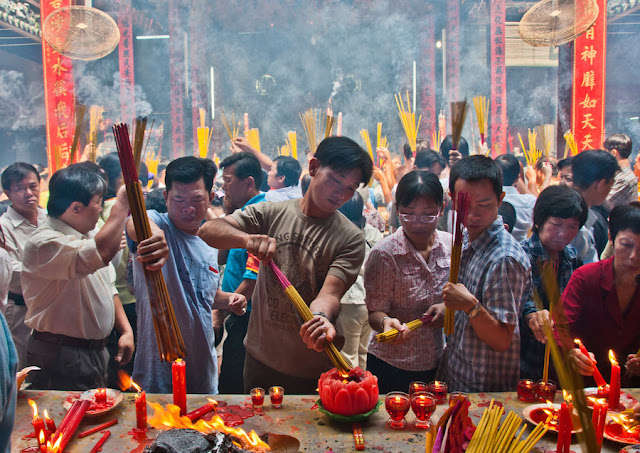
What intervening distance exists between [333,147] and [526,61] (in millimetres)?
9863

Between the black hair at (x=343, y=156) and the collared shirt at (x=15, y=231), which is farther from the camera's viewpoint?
the collared shirt at (x=15, y=231)

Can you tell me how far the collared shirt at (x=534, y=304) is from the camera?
1906mm

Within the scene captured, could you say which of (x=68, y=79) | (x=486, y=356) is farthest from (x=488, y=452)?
(x=68, y=79)

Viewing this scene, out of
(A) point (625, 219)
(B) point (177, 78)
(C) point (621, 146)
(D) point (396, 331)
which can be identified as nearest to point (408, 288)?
(D) point (396, 331)

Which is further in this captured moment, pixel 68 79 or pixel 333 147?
pixel 68 79

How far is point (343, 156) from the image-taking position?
5.64 ft

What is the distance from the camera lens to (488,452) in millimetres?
997

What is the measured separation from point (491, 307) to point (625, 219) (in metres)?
0.66

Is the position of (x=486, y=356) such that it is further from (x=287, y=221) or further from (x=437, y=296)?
(x=287, y=221)

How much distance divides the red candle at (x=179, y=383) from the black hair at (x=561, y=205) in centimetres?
161

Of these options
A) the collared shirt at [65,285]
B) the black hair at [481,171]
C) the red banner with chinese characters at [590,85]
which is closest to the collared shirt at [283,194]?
→ the collared shirt at [65,285]

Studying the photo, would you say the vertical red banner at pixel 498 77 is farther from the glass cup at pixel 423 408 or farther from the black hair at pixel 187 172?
the glass cup at pixel 423 408

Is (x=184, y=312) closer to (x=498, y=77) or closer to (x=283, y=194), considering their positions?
(x=283, y=194)

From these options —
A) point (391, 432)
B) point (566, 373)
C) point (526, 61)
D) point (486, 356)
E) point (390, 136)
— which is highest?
point (526, 61)
